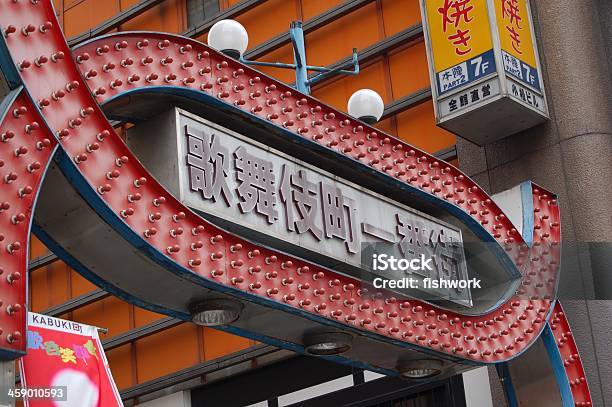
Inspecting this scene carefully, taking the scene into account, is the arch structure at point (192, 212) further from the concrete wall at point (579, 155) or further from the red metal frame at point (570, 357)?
the concrete wall at point (579, 155)

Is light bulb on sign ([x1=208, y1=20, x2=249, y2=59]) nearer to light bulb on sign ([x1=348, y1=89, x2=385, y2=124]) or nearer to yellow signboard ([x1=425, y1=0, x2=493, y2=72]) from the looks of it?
Result: light bulb on sign ([x1=348, y1=89, x2=385, y2=124])

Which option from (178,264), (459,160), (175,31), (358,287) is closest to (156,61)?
(178,264)

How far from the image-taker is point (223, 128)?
10.9 meters

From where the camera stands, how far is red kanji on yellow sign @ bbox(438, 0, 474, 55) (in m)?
15.2

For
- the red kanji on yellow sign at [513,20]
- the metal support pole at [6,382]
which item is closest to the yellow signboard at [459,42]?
the red kanji on yellow sign at [513,20]

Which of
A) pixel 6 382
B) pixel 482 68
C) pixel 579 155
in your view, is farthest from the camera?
pixel 579 155

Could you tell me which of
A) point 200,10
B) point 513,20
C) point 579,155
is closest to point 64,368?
point 579,155

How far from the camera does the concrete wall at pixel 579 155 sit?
14555 millimetres

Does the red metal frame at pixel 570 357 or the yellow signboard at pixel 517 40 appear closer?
the red metal frame at pixel 570 357

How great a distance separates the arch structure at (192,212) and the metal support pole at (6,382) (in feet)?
0.29

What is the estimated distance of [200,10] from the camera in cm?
1978

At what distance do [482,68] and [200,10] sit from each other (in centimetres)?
646

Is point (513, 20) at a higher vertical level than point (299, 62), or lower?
higher

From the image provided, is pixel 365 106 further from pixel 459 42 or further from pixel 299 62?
pixel 459 42
